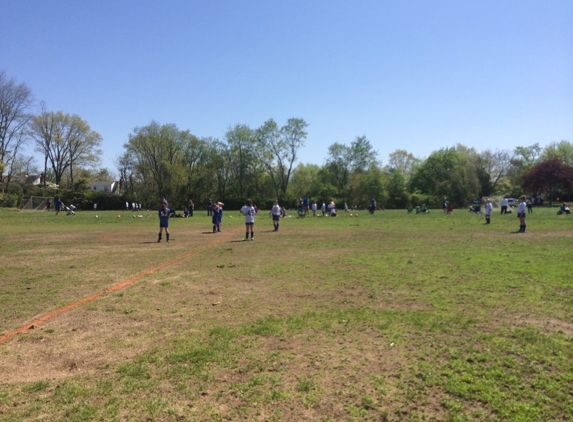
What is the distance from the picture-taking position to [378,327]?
561cm

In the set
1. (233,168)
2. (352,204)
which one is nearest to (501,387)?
(352,204)

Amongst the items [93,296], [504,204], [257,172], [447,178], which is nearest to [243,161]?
[257,172]

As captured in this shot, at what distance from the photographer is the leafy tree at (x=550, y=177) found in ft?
212

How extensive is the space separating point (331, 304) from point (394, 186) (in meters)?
69.5

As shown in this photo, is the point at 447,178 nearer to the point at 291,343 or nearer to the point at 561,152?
the point at 561,152

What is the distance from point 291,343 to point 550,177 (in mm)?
74364

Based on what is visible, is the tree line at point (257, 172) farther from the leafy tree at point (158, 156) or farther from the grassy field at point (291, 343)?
the grassy field at point (291, 343)

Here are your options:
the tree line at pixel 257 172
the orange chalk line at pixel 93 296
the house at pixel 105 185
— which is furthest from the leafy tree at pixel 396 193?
the house at pixel 105 185

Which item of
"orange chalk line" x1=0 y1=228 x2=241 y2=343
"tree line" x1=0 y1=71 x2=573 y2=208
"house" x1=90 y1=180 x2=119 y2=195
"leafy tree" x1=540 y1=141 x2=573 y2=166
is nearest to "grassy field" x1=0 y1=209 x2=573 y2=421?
"orange chalk line" x1=0 y1=228 x2=241 y2=343

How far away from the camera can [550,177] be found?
2571 inches

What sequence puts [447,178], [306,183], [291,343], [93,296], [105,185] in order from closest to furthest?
[291,343], [93,296], [447,178], [306,183], [105,185]

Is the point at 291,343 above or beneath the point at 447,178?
beneath

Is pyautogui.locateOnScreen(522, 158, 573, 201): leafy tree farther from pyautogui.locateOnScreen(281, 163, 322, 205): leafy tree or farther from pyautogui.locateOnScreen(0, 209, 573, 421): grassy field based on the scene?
pyautogui.locateOnScreen(0, 209, 573, 421): grassy field

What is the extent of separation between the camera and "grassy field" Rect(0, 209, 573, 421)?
11.8ft
